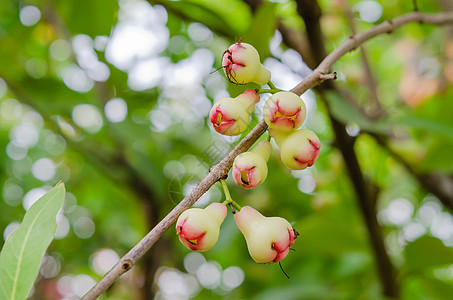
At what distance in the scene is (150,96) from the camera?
1385 millimetres

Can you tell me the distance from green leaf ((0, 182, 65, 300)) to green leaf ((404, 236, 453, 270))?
0.87 meters

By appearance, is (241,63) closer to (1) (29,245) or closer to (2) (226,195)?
(2) (226,195)

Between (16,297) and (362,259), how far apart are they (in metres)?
1.00

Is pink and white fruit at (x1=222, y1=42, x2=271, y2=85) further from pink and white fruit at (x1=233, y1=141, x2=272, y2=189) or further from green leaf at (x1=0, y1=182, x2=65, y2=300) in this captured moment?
green leaf at (x1=0, y1=182, x2=65, y2=300)

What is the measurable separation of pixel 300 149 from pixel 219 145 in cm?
13

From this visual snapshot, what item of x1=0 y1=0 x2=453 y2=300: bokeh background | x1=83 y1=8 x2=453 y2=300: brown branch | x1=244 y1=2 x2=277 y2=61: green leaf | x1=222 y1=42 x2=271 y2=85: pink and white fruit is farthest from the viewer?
x1=0 y1=0 x2=453 y2=300: bokeh background

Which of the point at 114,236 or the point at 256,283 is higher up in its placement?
the point at 114,236

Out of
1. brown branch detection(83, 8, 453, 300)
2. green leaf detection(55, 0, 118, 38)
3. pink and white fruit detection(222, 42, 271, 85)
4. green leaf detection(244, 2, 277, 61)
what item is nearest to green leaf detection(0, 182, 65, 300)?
brown branch detection(83, 8, 453, 300)

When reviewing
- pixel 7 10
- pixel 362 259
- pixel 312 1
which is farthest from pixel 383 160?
pixel 7 10

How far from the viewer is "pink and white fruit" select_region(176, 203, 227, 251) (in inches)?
16.1

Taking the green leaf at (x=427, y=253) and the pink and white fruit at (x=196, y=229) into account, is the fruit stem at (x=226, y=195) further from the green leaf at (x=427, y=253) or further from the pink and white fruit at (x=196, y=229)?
the green leaf at (x=427, y=253)

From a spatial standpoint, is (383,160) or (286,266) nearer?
(286,266)

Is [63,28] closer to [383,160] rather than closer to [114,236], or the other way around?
[114,236]

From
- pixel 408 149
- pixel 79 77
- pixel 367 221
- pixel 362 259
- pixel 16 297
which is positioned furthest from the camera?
pixel 79 77
